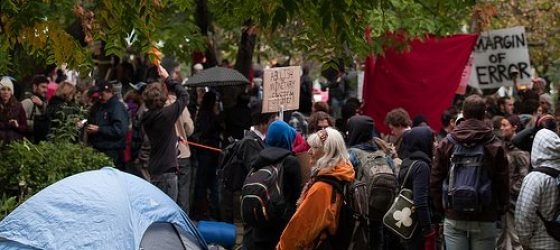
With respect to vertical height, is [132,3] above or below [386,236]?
above

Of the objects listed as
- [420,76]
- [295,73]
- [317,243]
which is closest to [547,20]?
[420,76]

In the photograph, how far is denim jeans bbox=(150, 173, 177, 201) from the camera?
14.4m

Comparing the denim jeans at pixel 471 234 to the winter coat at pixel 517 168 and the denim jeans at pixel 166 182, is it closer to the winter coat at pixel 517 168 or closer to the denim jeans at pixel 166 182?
the winter coat at pixel 517 168

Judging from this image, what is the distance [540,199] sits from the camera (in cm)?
1008

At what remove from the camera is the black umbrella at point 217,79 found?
51.8 feet

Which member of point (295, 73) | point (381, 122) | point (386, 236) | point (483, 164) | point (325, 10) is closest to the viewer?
point (325, 10)

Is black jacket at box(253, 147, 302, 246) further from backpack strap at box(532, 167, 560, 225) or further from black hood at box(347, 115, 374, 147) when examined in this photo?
backpack strap at box(532, 167, 560, 225)

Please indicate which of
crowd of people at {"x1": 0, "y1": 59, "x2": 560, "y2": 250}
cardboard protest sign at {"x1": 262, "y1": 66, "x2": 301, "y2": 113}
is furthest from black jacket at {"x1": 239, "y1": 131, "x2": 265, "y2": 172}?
cardboard protest sign at {"x1": 262, "y1": 66, "x2": 301, "y2": 113}

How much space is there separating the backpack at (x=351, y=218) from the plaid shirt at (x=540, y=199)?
4.31ft

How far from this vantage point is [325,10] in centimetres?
932

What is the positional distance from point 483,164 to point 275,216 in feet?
5.97

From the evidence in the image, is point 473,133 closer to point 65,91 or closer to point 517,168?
point 517,168

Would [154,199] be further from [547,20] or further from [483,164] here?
[547,20]

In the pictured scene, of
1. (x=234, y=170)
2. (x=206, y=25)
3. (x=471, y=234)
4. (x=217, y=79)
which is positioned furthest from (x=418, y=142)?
(x=206, y=25)
